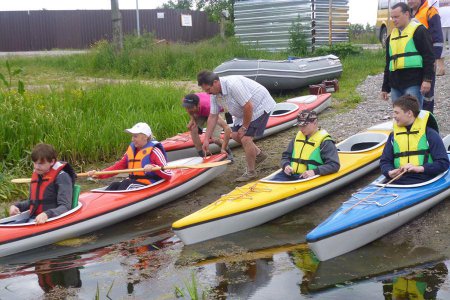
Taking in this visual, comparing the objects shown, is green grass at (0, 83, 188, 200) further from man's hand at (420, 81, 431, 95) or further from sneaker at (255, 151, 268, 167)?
man's hand at (420, 81, 431, 95)

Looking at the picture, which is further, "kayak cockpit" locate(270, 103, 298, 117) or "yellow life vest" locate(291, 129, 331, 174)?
"kayak cockpit" locate(270, 103, 298, 117)

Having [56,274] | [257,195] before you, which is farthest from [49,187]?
[257,195]

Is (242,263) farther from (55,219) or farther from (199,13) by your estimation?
(199,13)

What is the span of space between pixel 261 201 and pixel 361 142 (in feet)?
6.28

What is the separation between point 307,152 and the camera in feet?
19.5

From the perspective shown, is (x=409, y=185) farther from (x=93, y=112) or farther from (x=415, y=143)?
(x=93, y=112)

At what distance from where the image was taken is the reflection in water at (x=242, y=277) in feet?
14.2

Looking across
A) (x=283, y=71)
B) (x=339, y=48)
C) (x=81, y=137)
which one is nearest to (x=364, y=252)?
(x=81, y=137)

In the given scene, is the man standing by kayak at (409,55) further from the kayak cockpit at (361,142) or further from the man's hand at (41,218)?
the man's hand at (41,218)

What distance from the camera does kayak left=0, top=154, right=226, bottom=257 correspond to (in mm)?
5312

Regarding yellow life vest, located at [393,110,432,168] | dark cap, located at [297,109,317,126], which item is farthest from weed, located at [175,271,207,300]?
yellow life vest, located at [393,110,432,168]

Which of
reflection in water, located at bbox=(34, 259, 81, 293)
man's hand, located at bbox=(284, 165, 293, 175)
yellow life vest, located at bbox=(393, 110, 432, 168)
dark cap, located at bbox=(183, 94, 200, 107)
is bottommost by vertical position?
reflection in water, located at bbox=(34, 259, 81, 293)

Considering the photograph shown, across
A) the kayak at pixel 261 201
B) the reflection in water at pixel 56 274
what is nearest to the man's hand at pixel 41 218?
the reflection in water at pixel 56 274

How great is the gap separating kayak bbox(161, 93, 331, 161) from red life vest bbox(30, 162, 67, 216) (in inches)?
92.0
